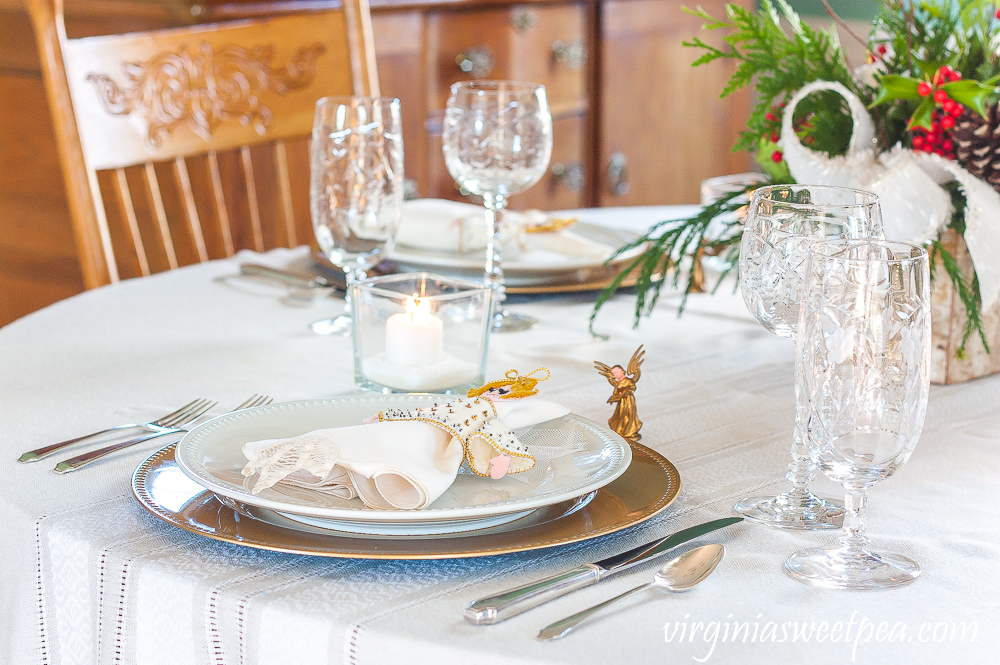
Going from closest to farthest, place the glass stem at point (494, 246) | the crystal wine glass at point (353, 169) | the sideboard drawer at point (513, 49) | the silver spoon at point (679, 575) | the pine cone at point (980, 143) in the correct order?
the silver spoon at point (679, 575) → the pine cone at point (980, 143) → the crystal wine glass at point (353, 169) → the glass stem at point (494, 246) → the sideboard drawer at point (513, 49)

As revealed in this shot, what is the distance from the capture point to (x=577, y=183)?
3.04 metres

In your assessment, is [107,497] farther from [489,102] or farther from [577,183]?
[577,183]

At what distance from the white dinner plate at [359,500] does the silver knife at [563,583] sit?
4 cm

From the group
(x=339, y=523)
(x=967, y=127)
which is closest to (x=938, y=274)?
(x=967, y=127)

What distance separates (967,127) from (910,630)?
1.62 feet

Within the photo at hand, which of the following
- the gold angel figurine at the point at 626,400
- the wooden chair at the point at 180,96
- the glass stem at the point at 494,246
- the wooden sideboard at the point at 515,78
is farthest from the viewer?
the wooden sideboard at the point at 515,78

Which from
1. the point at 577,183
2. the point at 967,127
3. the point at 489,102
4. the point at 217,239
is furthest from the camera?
the point at 577,183

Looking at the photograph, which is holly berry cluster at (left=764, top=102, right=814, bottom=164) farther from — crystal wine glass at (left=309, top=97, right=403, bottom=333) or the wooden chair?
the wooden chair

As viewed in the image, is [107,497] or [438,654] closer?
[438,654]

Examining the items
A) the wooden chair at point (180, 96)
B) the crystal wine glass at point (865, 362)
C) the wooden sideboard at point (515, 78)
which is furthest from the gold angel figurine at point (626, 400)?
the wooden sideboard at point (515, 78)

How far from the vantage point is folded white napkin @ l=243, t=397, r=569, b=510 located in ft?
1.85

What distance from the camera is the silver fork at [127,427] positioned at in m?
0.68

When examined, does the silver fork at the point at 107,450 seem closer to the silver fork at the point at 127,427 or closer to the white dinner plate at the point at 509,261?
the silver fork at the point at 127,427

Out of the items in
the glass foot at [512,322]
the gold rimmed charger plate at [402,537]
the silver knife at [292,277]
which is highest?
the gold rimmed charger plate at [402,537]
